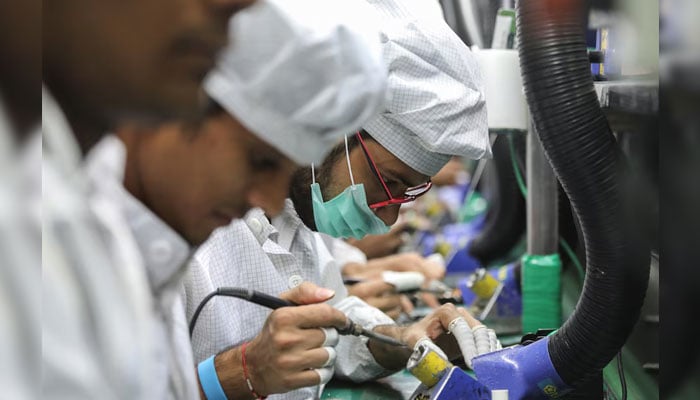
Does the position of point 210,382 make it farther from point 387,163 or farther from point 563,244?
point 563,244

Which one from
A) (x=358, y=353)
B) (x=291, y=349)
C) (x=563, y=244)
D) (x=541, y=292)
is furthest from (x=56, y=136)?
(x=563, y=244)

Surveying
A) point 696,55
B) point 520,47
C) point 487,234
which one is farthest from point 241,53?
point 487,234

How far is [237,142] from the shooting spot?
3.39 ft

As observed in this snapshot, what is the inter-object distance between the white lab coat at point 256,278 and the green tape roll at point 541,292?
0.45m

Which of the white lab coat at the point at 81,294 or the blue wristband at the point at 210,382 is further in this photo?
the blue wristband at the point at 210,382

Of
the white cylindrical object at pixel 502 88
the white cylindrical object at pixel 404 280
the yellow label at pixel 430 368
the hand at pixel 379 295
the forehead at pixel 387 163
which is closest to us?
the yellow label at pixel 430 368

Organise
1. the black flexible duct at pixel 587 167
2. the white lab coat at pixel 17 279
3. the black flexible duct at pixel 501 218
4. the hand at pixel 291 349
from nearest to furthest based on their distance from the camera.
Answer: the white lab coat at pixel 17 279 → the black flexible duct at pixel 587 167 → the hand at pixel 291 349 → the black flexible duct at pixel 501 218

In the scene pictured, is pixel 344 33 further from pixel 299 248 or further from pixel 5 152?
pixel 299 248

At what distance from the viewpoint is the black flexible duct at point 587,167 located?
1452 mm

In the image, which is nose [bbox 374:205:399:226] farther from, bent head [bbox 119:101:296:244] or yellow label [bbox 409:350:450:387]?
bent head [bbox 119:101:296:244]

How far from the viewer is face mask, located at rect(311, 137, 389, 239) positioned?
2049mm

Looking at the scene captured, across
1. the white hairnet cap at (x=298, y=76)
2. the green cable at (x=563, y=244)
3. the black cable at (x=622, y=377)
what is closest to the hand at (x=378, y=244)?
the green cable at (x=563, y=244)

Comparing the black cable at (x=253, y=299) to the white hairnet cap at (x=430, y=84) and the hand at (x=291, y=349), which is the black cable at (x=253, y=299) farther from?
the white hairnet cap at (x=430, y=84)

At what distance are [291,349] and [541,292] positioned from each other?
1.12 m
